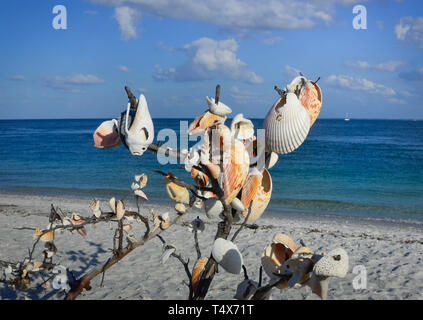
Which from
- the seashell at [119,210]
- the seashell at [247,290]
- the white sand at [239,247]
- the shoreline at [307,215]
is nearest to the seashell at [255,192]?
the seashell at [247,290]

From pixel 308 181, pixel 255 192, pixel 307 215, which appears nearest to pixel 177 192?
pixel 255 192

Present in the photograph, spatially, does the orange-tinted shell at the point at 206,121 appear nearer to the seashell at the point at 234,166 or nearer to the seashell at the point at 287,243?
the seashell at the point at 234,166

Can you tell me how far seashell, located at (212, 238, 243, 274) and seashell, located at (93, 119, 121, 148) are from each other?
356mm

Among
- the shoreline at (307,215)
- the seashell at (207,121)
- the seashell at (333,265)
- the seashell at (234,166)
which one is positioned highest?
the seashell at (207,121)

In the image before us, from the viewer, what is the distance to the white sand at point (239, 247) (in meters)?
4.80

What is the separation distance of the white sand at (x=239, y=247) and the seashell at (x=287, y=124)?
2542 mm

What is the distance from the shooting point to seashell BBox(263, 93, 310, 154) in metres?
0.90

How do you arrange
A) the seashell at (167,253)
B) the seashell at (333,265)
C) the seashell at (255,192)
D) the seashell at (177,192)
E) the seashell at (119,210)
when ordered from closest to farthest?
the seashell at (333,265) → the seashell at (255,192) → the seashell at (177,192) → the seashell at (167,253) → the seashell at (119,210)

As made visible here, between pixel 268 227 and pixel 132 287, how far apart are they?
4723 millimetres

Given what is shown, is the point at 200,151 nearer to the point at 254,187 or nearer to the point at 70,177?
the point at 254,187

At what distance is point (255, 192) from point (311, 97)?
0.30 meters

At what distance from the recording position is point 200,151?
32.7 inches

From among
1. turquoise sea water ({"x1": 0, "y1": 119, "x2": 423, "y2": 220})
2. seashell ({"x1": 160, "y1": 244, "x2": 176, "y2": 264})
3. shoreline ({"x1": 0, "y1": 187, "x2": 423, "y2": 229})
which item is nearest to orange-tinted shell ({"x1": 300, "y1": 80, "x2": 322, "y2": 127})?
seashell ({"x1": 160, "y1": 244, "x2": 176, "y2": 264})

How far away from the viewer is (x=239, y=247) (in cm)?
693
